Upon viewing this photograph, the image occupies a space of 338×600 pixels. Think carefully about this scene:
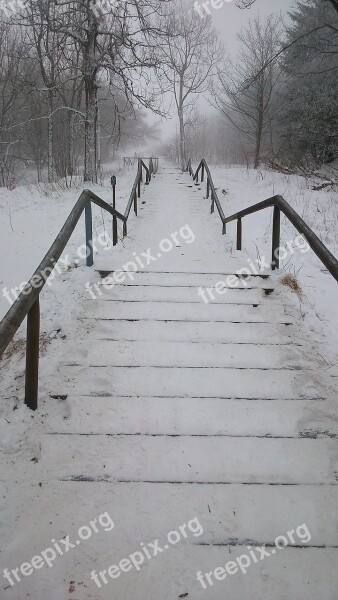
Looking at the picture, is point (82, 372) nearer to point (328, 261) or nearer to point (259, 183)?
point (328, 261)

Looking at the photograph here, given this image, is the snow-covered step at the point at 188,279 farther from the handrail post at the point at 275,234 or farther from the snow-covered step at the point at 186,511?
the snow-covered step at the point at 186,511

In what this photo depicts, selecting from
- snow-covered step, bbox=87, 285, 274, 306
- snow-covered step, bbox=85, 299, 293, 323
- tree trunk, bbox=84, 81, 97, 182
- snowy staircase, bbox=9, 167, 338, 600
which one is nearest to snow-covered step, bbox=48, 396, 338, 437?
snowy staircase, bbox=9, 167, 338, 600

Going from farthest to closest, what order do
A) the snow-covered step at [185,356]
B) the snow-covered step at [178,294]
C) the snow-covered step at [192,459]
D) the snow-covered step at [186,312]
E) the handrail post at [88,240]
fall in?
1. the handrail post at [88,240]
2. the snow-covered step at [178,294]
3. the snow-covered step at [186,312]
4. the snow-covered step at [185,356]
5. the snow-covered step at [192,459]

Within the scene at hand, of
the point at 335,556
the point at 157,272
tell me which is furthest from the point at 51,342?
the point at 335,556

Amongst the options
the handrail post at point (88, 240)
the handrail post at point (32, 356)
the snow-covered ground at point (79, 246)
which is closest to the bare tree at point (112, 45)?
the snow-covered ground at point (79, 246)

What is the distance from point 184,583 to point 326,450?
1131mm

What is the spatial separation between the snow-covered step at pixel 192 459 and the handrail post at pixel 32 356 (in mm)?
292

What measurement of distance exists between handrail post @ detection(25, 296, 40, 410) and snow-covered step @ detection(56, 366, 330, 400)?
0.62ft

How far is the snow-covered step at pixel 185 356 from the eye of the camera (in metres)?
2.94

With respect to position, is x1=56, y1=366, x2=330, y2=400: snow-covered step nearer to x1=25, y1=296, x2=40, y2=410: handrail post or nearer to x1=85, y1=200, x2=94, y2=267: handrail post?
x1=25, y1=296, x2=40, y2=410: handrail post

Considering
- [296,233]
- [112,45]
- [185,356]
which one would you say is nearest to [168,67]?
[112,45]

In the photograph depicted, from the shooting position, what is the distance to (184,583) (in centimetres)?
164

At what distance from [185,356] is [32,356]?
1.23 meters

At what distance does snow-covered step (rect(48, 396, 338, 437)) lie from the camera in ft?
7.73
